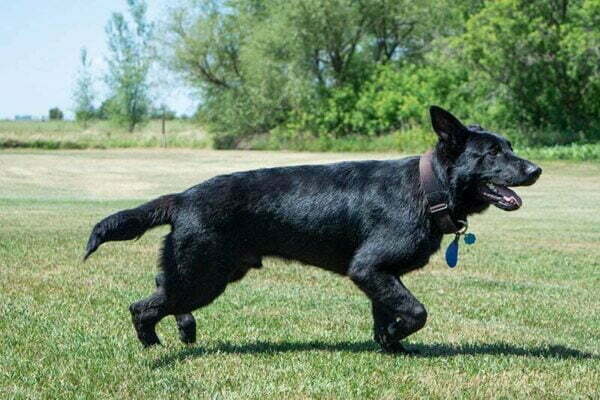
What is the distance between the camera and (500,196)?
589 centimetres

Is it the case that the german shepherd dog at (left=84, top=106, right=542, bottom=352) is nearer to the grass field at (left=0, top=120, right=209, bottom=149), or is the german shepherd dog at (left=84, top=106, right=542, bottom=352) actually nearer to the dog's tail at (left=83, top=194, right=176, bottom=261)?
the dog's tail at (left=83, top=194, right=176, bottom=261)

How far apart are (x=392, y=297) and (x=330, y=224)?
713 mm

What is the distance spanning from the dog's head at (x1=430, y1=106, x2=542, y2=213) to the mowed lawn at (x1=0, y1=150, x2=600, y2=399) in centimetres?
118

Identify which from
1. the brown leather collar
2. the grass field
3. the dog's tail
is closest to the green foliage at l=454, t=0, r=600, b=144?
the grass field

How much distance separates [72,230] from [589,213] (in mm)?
13719

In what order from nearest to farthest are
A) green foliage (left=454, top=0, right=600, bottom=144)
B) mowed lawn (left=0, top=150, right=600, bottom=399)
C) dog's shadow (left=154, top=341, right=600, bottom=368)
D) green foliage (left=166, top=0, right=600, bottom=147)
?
mowed lawn (left=0, top=150, right=600, bottom=399), dog's shadow (left=154, top=341, right=600, bottom=368), green foliage (left=454, top=0, right=600, bottom=144), green foliage (left=166, top=0, right=600, bottom=147)

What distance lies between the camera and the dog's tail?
573 cm

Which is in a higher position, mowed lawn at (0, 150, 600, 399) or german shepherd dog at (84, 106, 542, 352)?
german shepherd dog at (84, 106, 542, 352)

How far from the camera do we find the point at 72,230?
15.1 meters

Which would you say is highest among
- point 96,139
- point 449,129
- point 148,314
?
point 449,129

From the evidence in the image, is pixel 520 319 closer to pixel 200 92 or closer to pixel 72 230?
pixel 72 230

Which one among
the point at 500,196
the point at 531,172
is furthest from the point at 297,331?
the point at 531,172

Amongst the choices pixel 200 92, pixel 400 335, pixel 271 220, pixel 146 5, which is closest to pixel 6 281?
pixel 271 220

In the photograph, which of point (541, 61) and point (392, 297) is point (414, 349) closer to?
point (392, 297)
